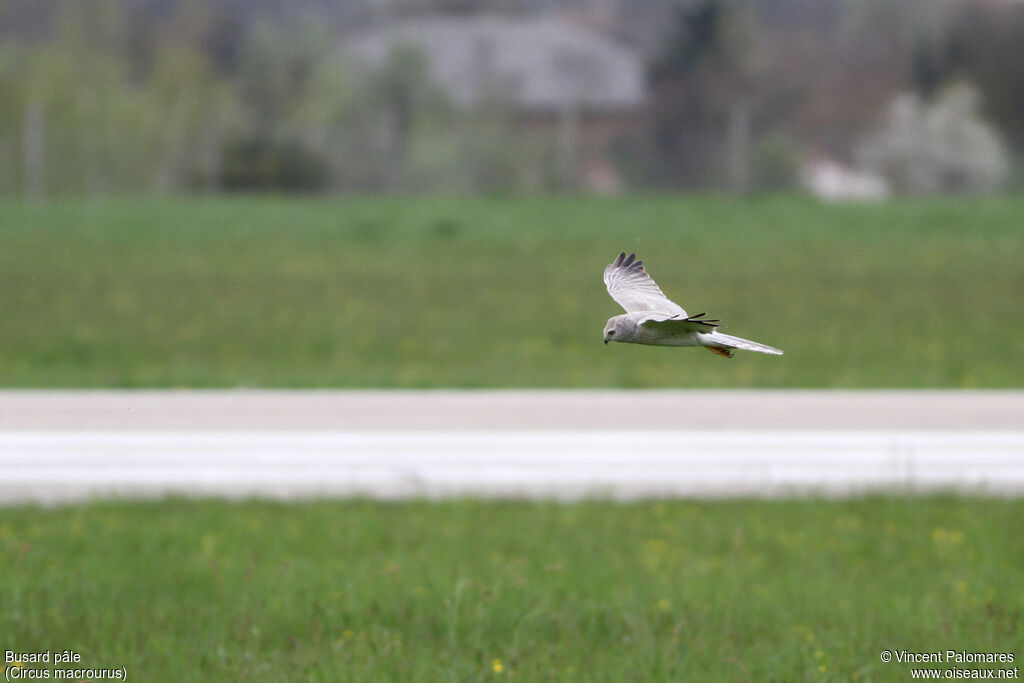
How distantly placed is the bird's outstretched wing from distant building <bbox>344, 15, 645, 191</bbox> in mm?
528

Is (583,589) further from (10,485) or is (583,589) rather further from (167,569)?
(10,485)

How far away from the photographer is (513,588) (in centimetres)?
611

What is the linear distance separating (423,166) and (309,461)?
30.0 ft

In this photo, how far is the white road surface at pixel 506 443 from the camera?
1000 cm

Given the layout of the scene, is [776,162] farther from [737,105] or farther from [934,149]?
[934,149]

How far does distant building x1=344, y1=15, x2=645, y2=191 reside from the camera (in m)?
1.68

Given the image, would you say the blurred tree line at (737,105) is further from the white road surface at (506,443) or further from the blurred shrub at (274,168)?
the white road surface at (506,443)

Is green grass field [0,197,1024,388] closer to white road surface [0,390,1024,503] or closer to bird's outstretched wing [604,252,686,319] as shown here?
bird's outstretched wing [604,252,686,319]

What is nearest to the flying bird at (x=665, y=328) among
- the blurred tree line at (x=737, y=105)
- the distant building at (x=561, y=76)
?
the blurred tree line at (x=737, y=105)

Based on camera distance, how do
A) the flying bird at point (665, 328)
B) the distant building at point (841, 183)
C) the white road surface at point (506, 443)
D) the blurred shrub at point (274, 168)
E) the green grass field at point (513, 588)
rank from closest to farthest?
1. the flying bird at point (665, 328)
2. the distant building at point (841, 183)
3. the blurred shrub at point (274, 168)
4. the green grass field at point (513, 588)
5. the white road surface at point (506, 443)

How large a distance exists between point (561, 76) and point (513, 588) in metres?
4.61

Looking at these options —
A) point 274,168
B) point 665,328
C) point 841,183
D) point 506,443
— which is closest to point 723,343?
point 665,328

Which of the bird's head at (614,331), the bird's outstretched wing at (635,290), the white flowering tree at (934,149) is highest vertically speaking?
the white flowering tree at (934,149)

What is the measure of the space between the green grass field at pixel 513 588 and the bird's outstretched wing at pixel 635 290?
13.1 feet
